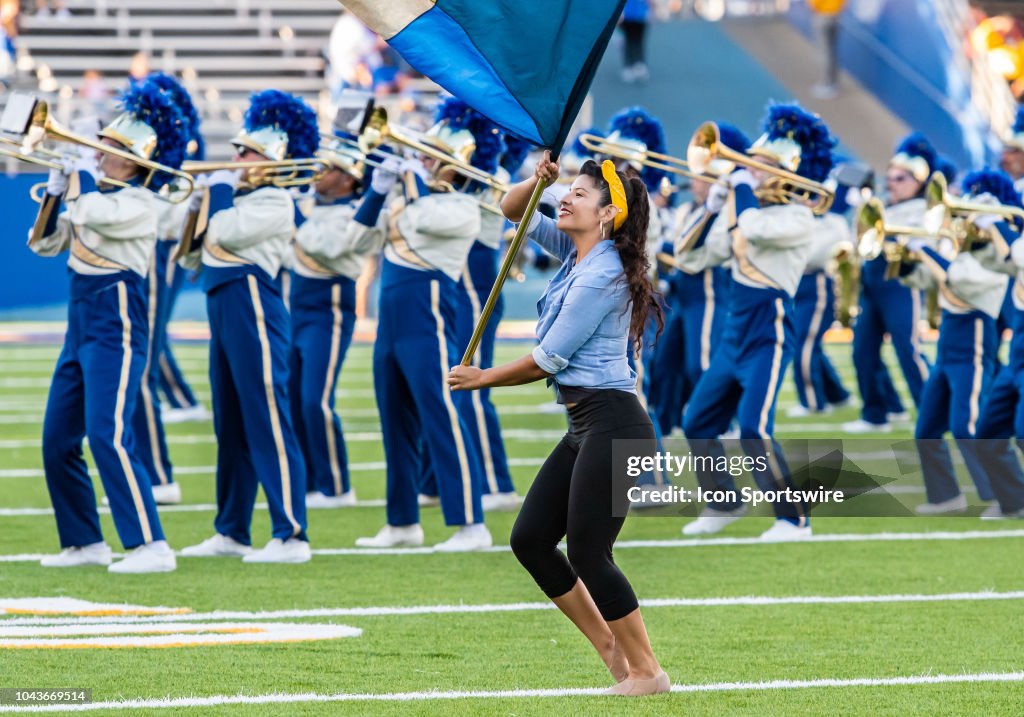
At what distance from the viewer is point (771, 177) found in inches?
333

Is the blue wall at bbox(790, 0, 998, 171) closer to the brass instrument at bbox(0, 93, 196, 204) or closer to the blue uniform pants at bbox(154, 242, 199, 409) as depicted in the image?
the blue uniform pants at bbox(154, 242, 199, 409)

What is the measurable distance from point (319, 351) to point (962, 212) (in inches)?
128

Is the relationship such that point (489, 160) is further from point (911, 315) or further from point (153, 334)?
point (911, 315)

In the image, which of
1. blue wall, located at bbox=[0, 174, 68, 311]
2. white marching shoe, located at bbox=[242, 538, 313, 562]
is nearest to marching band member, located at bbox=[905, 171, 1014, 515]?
white marching shoe, located at bbox=[242, 538, 313, 562]

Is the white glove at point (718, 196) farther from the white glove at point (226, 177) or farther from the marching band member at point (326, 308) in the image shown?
the white glove at point (226, 177)

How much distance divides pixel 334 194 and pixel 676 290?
91.4 inches

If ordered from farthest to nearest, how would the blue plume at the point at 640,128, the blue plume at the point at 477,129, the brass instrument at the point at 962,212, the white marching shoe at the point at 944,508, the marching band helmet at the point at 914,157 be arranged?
1. the marching band helmet at the point at 914,157
2. the blue plume at the point at 640,128
3. the white marching shoe at the point at 944,508
4. the brass instrument at the point at 962,212
5. the blue plume at the point at 477,129

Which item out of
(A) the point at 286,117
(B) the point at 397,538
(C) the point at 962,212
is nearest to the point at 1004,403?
(C) the point at 962,212

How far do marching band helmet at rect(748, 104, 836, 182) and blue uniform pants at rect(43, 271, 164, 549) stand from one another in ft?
9.99

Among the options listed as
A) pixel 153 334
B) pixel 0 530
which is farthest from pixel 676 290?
pixel 0 530

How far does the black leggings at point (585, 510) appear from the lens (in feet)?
16.2

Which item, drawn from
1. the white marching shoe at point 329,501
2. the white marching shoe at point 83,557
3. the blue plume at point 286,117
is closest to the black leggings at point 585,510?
the white marching shoe at point 83,557

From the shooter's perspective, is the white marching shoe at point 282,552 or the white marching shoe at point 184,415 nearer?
the white marching shoe at point 282,552

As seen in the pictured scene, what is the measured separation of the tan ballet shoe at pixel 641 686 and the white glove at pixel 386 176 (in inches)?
131
